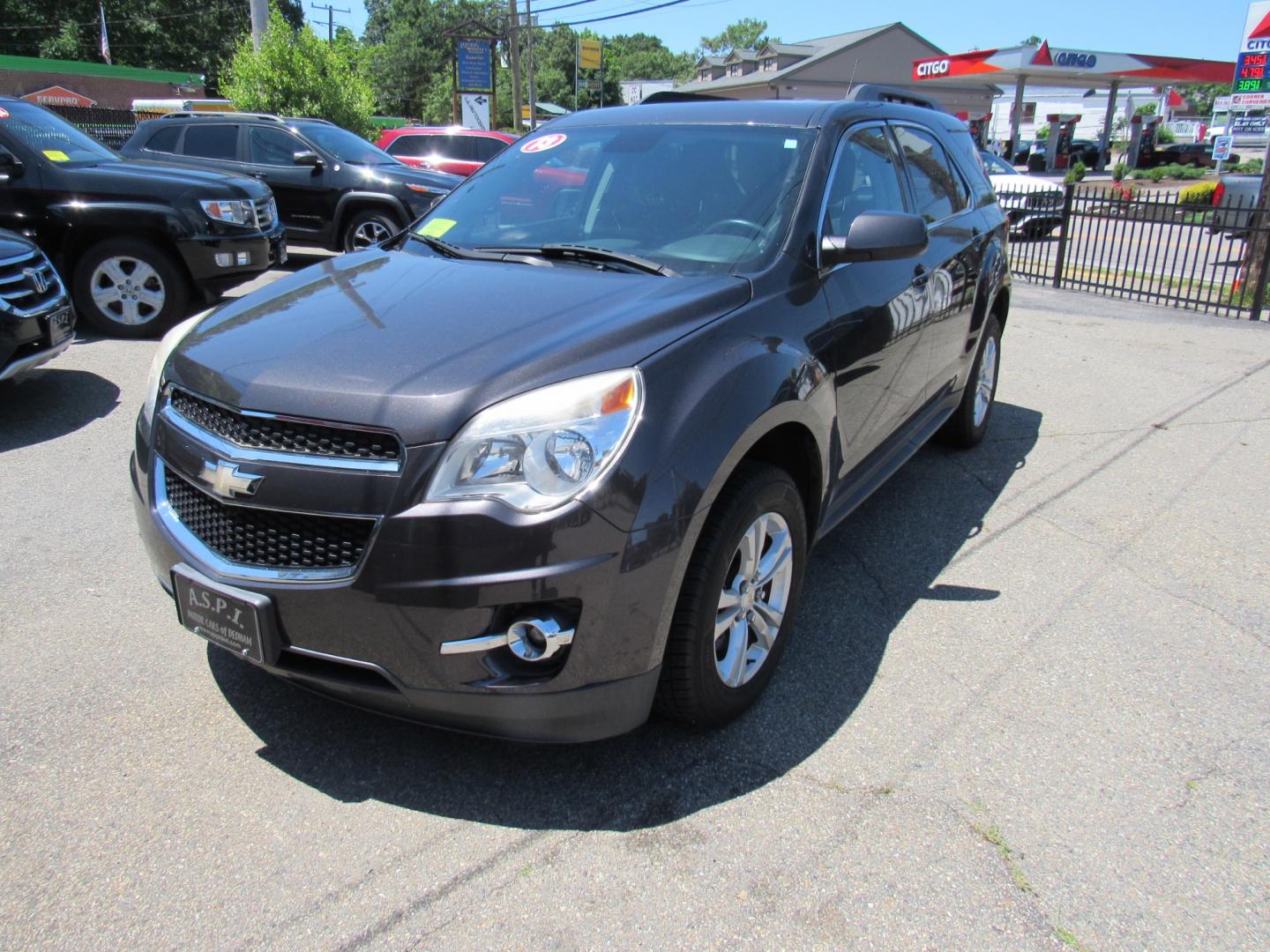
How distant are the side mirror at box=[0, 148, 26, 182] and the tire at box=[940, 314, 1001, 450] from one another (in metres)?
6.95

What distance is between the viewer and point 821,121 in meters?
3.58

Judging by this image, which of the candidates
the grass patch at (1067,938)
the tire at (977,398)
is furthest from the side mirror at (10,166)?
the grass patch at (1067,938)

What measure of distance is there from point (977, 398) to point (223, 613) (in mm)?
4445

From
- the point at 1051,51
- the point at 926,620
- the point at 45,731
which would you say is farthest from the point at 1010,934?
the point at 1051,51

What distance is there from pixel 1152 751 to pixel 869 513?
6.50 feet

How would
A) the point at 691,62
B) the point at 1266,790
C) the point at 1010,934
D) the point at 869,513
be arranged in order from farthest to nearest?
the point at 691,62 → the point at 869,513 → the point at 1266,790 → the point at 1010,934

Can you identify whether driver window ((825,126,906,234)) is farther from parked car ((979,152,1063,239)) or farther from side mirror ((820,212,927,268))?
parked car ((979,152,1063,239))

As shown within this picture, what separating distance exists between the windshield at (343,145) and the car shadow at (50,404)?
5361mm

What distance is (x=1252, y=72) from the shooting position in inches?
476

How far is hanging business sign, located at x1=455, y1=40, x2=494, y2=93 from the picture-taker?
28500 mm

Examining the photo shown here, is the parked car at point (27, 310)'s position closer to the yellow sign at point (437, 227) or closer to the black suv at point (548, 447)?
the black suv at point (548, 447)

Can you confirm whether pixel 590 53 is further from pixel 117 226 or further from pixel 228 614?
pixel 228 614

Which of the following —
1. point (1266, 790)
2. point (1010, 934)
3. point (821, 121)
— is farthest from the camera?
point (821, 121)

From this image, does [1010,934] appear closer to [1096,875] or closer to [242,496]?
[1096,875]
